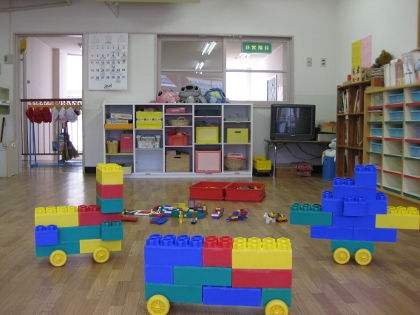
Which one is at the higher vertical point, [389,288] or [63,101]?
[63,101]

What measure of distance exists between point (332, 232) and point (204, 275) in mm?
1007

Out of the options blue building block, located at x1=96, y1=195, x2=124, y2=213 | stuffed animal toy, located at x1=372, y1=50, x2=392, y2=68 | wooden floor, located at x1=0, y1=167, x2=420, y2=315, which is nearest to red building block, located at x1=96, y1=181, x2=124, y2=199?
blue building block, located at x1=96, y1=195, x2=124, y2=213

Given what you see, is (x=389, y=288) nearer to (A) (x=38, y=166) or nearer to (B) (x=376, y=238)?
(B) (x=376, y=238)

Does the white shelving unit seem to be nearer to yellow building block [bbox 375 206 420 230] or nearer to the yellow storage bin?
the yellow storage bin

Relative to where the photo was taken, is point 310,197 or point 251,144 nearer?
point 310,197

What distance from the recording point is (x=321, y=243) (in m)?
2.95

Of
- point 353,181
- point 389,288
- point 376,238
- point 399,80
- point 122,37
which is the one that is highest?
point 122,37

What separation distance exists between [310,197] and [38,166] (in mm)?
5479

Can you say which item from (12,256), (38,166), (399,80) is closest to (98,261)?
(12,256)

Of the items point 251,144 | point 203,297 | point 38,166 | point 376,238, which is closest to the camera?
point 203,297

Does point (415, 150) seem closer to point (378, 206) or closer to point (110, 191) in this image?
point (378, 206)

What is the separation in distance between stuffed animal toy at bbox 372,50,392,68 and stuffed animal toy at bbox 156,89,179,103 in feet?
9.44

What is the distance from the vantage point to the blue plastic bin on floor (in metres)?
→ 6.46

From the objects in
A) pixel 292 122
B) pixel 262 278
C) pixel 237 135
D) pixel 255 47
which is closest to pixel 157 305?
pixel 262 278
